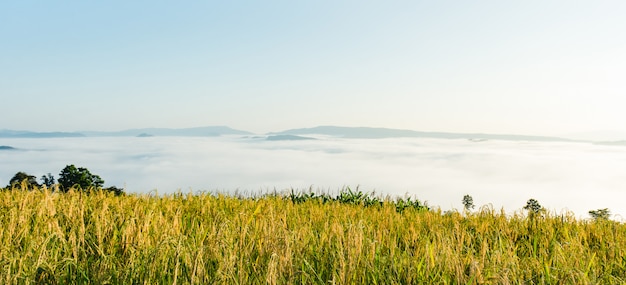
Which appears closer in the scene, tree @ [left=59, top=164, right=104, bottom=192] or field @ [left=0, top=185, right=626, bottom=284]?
field @ [left=0, top=185, right=626, bottom=284]

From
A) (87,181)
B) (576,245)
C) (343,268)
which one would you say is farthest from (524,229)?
(87,181)

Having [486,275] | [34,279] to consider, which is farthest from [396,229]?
[34,279]

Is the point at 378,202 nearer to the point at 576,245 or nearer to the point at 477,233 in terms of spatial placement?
the point at 477,233

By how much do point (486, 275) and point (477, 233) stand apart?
2.78m

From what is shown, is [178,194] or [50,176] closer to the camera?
[178,194]

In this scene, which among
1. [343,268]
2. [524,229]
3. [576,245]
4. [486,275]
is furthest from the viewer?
[524,229]

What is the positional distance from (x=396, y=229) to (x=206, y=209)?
8.85ft

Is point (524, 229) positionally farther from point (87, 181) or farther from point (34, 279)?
point (87, 181)

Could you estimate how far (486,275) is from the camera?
3.78m

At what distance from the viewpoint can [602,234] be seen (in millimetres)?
6590

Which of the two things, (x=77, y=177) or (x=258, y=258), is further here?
(x=77, y=177)

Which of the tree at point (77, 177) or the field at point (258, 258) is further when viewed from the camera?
the tree at point (77, 177)

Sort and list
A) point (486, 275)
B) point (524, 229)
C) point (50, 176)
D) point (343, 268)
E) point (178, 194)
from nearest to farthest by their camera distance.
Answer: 1. point (343, 268)
2. point (486, 275)
3. point (524, 229)
4. point (178, 194)
5. point (50, 176)

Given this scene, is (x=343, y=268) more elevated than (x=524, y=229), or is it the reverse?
(x=343, y=268)
